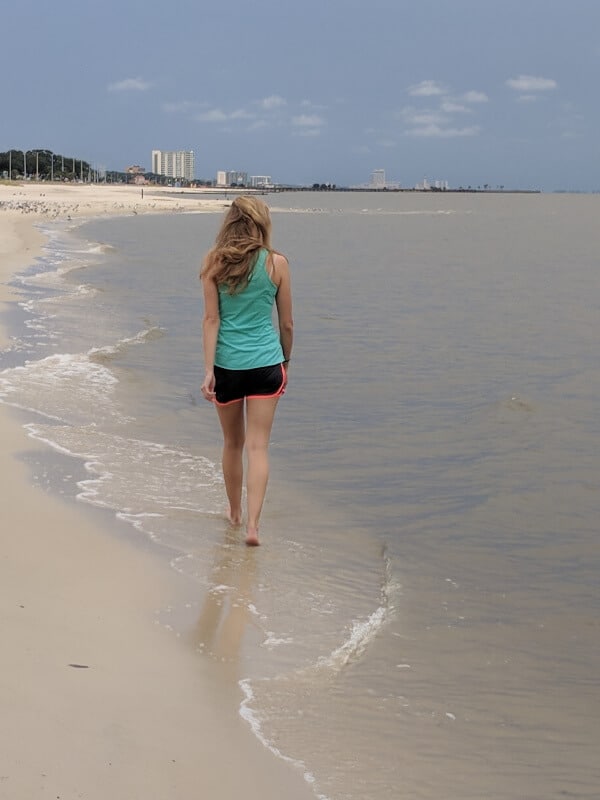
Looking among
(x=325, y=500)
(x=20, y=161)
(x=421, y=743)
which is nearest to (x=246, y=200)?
(x=325, y=500)

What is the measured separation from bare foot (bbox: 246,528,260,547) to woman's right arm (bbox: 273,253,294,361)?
0.92 metres

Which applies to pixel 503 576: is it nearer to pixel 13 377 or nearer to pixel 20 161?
pixel 13 377

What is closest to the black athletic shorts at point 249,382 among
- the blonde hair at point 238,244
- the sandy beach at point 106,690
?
the blonde hair at point 238,244

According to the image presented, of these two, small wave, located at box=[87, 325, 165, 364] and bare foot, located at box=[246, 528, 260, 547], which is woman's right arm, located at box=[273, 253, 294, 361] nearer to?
bare foot, located at box=[246, 528, 260, 547]

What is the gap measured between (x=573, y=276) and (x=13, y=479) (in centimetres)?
1940

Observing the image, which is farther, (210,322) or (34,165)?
(34,165)

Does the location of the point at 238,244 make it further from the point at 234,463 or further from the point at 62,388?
the point at 62,388

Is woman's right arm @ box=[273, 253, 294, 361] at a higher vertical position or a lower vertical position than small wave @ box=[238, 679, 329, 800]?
higher

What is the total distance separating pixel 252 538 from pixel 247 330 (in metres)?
1.08

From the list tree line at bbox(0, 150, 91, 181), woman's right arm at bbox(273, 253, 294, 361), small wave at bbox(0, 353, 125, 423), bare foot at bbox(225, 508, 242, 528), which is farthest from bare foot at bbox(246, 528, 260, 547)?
tree line at bbox(0, 150, 91, 181)

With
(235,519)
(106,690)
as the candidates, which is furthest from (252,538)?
(106,690)

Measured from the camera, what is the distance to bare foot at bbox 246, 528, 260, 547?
218 inches

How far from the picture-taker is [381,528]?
19.9 ft

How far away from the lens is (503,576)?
211 inches
